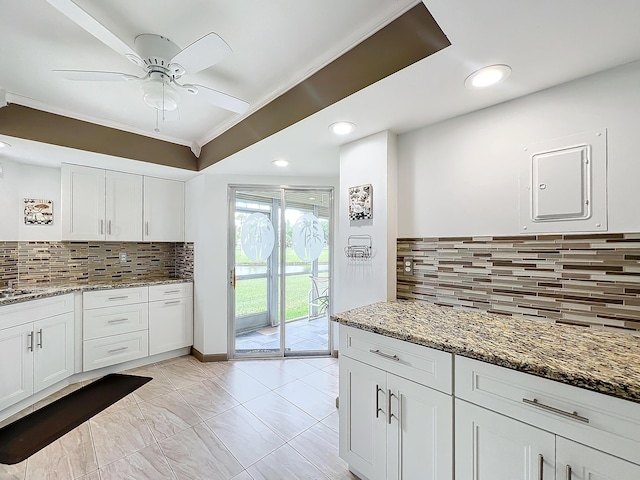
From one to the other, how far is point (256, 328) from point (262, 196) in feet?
5.25

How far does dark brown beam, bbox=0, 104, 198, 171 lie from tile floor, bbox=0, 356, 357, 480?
7.05 feet

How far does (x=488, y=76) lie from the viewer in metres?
1.39

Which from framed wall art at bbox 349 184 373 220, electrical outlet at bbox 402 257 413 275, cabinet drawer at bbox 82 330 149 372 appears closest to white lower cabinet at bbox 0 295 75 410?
cabinet drawer at bbox 82 330 149 372

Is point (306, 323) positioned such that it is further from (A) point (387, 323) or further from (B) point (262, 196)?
(A) point (387, 323)

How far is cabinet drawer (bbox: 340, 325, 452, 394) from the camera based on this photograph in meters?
1.23

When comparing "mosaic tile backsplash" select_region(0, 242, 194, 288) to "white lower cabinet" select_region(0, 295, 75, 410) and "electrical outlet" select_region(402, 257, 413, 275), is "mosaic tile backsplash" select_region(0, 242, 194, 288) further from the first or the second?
"electrical outlet" select_region(402, 257, 413, 275)

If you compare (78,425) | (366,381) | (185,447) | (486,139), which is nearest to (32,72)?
(78,425)

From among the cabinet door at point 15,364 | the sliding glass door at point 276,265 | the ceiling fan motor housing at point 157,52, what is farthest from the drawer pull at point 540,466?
the cabinet door at point 15,364

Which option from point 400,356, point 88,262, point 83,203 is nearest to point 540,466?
point 400,356

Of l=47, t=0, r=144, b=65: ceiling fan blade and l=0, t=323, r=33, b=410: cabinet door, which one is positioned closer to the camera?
l=47, t=0, r=144, b=65: ceiling fan blade

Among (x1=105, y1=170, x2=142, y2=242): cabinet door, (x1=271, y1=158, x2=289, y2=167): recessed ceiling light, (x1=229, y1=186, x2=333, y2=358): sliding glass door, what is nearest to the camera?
(x1=271, y1=158, x2=289, y2=167): recessed ceiling light

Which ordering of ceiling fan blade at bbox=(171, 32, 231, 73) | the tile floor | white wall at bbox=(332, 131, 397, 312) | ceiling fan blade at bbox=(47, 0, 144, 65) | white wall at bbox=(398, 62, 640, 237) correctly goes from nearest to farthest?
1. ceiling fan blade at bbox=(47, 0, 144, 65)
2. ceiling fan blade at bbox=(171, 32, 231, 73)
3. white wall at bbox=(398, 62, 640, 237)
4. the tile floor
5. white wall at bbox=(332, 131, 397, 312)

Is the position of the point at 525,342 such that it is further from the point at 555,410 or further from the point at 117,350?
the point at 117,350

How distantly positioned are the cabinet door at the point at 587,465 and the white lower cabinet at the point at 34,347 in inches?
132
